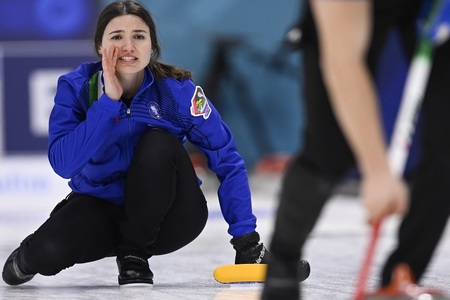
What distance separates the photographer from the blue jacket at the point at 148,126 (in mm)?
2510

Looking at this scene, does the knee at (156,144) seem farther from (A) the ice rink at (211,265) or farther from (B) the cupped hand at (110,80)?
(A) the ice rink at (211,265)

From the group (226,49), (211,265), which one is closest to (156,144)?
(211,265)

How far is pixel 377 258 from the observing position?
131 inches

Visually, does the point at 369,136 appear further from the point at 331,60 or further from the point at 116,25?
the point at 116,25

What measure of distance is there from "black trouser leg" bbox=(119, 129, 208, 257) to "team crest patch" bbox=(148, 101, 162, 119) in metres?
0.04

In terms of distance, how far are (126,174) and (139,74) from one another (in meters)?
0.25

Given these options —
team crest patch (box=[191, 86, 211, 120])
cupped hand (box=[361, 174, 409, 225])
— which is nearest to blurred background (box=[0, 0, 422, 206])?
team crest patch (box=[191, 86, 211, 120])

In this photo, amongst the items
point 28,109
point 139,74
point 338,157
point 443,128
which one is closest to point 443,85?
point 443,128

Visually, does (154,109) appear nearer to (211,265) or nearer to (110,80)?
(110,80)

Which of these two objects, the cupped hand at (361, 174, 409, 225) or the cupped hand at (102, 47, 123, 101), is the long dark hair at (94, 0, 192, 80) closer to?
the cupped hand at (102, 47, 123, 101)

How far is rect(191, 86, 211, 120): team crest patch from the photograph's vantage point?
2532mm

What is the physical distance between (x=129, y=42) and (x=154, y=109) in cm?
18

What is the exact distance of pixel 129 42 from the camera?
2.52 meters

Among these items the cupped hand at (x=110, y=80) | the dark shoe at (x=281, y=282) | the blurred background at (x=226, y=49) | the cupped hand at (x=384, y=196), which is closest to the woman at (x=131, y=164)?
the cupped hand at (x=110, y=80)
